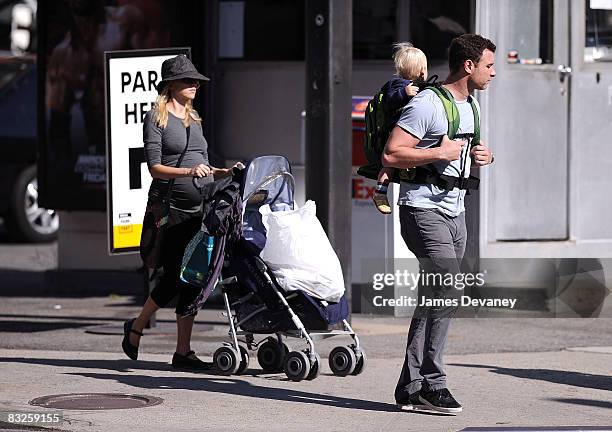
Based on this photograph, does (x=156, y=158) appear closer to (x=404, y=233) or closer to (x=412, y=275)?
(x=404, y=233)

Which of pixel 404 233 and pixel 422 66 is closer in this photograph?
pixel 404 233

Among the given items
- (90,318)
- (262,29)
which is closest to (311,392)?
(90,318)

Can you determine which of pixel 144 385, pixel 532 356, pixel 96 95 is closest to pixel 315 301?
pixel 144 385

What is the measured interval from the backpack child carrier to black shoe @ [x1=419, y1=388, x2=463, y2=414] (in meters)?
1.02

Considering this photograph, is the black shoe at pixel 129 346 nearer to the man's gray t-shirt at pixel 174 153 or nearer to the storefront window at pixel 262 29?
the man's gray t-shirt at pixel 174 153

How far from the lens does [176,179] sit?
9.05 metres

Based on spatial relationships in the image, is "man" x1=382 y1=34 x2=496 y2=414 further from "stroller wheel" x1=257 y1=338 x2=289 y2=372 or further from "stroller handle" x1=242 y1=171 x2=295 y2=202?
"stroller wheel" x1=257 y1=338 x2=289 y2=372

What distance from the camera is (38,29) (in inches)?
518

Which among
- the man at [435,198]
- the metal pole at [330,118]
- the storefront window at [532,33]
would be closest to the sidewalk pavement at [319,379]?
the man at [435,198]

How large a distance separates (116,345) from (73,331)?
0.79 meters

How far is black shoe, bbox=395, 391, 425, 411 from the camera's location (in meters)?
7.62

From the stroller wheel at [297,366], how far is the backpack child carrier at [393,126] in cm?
117

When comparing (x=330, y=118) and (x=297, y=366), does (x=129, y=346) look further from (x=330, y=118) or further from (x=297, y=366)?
(x=330, y=118)

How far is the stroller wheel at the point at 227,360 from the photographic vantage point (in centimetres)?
876
